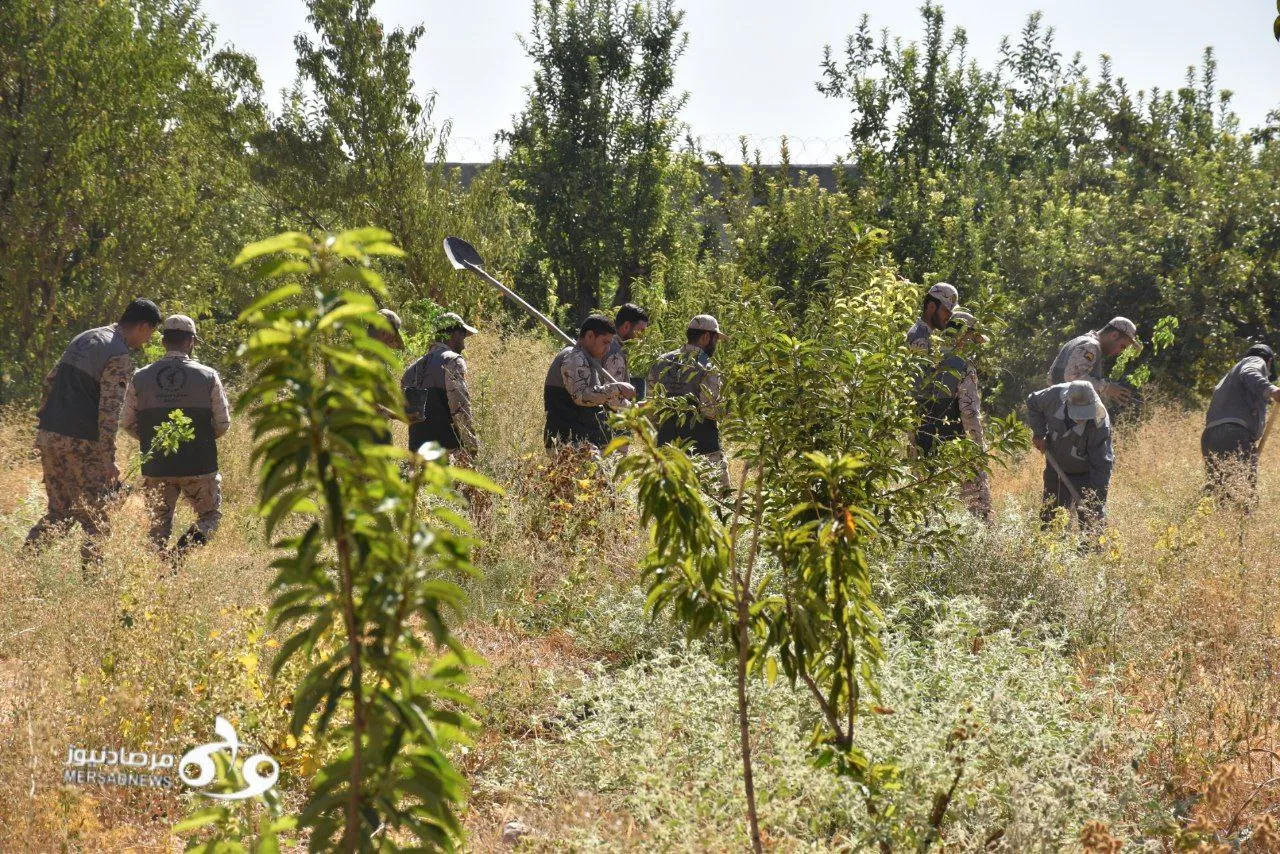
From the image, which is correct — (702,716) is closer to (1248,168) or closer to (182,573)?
(182,573)

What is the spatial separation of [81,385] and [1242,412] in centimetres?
727

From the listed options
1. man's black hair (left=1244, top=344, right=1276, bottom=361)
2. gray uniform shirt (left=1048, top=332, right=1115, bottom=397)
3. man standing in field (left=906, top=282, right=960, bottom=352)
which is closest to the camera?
man standing in field (left=906, top=282, right=960, bottom=352)

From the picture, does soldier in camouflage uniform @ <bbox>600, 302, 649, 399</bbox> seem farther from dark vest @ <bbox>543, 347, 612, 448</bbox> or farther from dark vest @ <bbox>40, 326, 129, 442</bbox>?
dark vest @ <bbox>40, 326, 129, 442</bbox>

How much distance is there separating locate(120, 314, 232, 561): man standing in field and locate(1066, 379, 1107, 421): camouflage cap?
4837mm

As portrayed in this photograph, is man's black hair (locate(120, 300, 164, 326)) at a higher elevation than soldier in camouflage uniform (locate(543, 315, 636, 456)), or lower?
higher

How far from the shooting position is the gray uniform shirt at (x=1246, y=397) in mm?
A: 7855

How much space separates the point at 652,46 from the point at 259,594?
1466 centimetres

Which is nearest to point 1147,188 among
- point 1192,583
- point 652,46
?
point 652,46

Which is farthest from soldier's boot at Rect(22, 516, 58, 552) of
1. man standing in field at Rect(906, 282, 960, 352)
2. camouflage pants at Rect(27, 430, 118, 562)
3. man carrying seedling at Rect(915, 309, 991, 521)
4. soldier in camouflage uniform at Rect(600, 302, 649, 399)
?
man standing in field at Rect(906, 282, 960, 352)

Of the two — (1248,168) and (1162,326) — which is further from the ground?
(1248,168)

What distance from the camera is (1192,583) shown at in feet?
17.7
